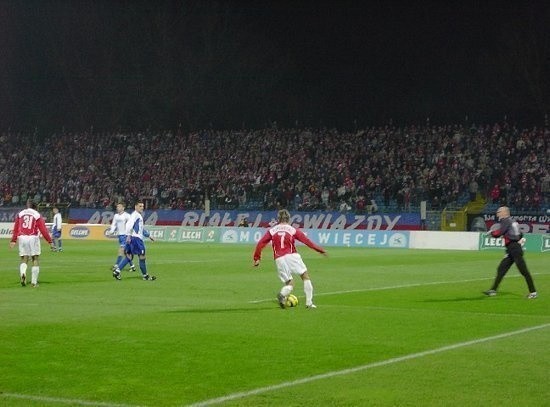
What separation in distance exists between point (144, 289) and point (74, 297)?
2322mm

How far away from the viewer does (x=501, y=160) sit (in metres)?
48.2

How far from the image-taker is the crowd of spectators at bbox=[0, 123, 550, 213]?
47.3m

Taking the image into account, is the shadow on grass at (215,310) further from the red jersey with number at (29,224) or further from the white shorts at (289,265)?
the red jersey with number at (29,224)

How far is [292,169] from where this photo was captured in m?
53.4

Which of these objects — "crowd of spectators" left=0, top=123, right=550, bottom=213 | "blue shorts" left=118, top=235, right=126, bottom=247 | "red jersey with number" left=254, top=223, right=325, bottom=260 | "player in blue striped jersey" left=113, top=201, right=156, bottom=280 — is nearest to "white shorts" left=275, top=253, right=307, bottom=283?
"red jersey with number" left=254, top=223, right=325, bottom=260

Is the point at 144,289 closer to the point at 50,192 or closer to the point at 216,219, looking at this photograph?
the point at 216,219

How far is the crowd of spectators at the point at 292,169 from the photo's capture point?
4728 cm

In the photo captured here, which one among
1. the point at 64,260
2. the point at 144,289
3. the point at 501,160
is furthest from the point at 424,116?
the point at 144,289

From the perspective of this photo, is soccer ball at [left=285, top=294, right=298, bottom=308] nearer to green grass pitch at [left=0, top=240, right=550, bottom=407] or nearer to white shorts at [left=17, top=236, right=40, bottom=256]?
green grass pitch at [left=0, top=240, right=550, bottom=407]

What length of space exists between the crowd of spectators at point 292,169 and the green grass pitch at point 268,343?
22.4 m

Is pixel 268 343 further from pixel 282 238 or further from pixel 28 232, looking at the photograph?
pixel 28 232

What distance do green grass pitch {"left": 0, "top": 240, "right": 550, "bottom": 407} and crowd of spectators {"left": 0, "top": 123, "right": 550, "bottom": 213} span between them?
2241cm

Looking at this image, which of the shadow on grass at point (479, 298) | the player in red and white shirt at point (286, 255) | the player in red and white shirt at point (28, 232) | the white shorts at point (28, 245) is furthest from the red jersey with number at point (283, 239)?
the white shorts at point (28, 245)

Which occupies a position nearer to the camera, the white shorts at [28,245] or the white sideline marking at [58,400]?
the white sideline marking at [58,400]
